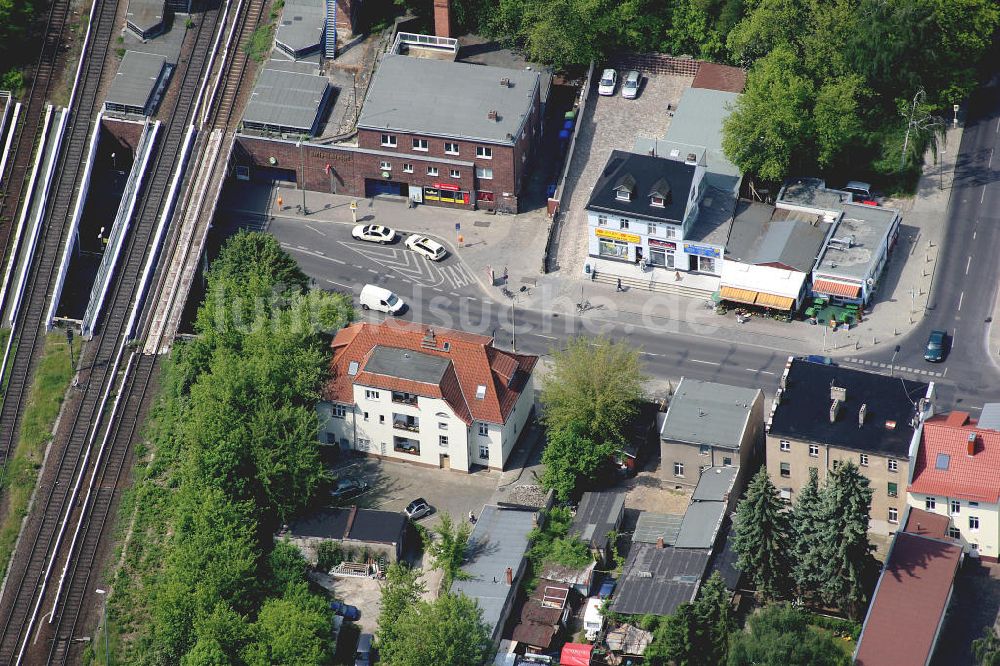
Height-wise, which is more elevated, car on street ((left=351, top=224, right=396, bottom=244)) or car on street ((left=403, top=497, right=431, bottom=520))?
car on street ((left=351, top=224, right=396, bottom=244))

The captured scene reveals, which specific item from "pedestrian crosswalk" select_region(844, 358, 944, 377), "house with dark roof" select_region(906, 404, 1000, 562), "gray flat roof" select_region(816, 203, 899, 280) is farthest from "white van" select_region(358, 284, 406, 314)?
"house with dark roof" select_region(906, 404, 1000, 562)

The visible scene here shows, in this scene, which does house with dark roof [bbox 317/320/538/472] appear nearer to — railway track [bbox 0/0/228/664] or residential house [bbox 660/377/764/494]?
residential house [bbox 660/377/764/494]

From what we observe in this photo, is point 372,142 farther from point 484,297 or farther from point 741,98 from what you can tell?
point 741,98

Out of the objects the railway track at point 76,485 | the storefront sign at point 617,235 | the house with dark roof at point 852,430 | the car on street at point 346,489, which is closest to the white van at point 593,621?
the house with dark roof at point 852,430

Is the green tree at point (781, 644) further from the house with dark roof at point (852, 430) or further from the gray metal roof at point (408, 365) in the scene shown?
the gray metal roof at point (408, 365)

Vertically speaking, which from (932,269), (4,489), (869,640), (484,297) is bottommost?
(4,489)

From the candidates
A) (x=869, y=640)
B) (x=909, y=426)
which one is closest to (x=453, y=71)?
(x=909, y=426)
